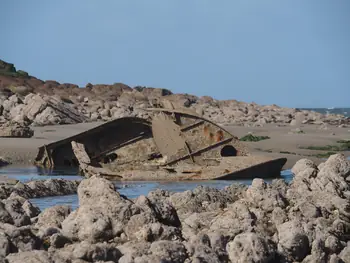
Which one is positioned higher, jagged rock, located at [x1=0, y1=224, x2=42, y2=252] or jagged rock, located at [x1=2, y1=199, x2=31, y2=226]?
jagged rock, located at [x1=2, y1=199, x2=31, y2=226]

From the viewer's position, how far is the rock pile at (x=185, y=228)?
5.70 metres

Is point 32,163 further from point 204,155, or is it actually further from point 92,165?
point 204,155

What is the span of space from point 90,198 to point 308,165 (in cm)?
291

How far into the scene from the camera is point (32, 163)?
17.9 meters

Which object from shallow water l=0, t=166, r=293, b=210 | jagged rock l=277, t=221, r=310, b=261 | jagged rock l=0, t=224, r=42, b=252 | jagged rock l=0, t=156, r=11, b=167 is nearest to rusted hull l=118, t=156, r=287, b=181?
shallow water l=0, t=166, r=293, b=210

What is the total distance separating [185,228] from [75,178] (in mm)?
8490

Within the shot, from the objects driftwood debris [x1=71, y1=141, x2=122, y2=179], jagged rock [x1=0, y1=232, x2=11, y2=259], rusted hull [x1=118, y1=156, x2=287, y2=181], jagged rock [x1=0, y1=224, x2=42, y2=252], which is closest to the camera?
jagged rock [x1=0, y1=232, x2=11, y2=259]

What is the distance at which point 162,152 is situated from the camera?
16062 millimetres

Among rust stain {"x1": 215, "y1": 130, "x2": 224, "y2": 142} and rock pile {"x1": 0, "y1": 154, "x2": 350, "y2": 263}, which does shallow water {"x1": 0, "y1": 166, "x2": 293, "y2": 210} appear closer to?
rust stain {"x1": 215, "y1": 130, "x2": 224, "y2": 142}

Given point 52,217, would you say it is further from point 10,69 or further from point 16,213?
point 10,69

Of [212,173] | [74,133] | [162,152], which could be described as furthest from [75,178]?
[74,133]

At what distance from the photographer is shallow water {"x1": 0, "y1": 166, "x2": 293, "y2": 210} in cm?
1055

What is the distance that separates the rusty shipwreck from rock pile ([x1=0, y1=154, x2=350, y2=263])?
6939 millimetres

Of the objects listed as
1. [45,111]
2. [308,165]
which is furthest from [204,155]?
[45,111]
